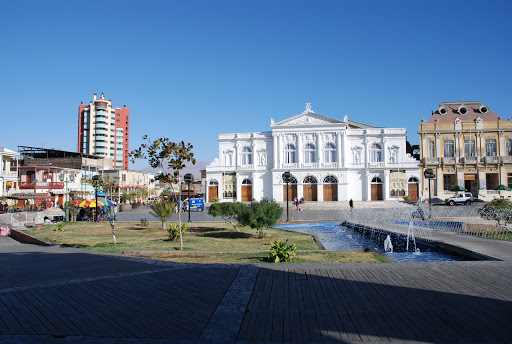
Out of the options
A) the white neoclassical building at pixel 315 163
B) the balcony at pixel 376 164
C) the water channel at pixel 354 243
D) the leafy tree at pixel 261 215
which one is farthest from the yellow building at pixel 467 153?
the leafy tree at pixel 261 215

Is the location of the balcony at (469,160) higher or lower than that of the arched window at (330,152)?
lower

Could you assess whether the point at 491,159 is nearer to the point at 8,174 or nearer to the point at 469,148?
the point at 469,148

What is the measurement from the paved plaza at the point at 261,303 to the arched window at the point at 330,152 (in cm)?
4280

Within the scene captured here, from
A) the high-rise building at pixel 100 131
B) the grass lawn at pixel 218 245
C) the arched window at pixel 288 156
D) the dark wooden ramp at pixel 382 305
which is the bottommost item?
the grass lawn at pixel 218 245

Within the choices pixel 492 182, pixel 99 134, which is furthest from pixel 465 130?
pixel 99 134

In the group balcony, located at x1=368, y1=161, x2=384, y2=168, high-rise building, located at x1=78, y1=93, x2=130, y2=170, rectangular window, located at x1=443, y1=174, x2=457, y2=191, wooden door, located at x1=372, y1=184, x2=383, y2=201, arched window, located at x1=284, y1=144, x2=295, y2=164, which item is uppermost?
high-rise building, located at x1=78, y1=93, x2=130, y2=170

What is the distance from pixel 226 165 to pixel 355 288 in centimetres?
4699

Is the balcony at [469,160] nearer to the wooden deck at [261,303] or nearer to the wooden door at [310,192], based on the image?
the wooden door at [310,192]

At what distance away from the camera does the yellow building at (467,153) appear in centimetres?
4819

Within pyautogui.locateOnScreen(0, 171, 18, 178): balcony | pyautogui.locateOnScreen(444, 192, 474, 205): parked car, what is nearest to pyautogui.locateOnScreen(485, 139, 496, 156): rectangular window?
pyautogui.locateOnScreen(444, 192, 474, 205): parked car

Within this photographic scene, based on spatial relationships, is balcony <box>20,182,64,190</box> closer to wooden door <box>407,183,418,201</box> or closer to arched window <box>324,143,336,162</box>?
arched window <box>324,143,336,162</box>

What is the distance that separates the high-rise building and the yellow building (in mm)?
76165

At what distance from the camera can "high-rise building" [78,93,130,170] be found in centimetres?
10094

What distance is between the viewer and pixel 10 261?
1066 cm
